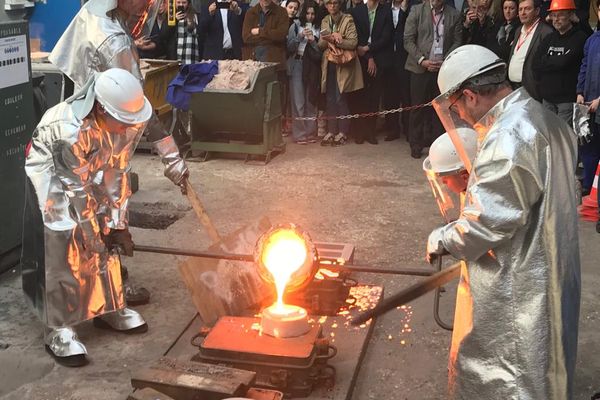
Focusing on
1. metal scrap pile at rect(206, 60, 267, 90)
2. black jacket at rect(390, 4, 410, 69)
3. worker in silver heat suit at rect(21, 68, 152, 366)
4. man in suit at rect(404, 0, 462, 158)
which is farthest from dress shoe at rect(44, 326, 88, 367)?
black jacket at rect(390, 4, 410, 69)

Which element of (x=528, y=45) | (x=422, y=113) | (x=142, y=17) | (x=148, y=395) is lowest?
(x=148, y=395)

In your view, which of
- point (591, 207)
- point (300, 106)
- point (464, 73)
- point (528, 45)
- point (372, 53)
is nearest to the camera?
point (464, 73)

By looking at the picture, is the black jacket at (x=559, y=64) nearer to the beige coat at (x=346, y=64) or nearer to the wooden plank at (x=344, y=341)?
the beige coat at (x=346, y=64)

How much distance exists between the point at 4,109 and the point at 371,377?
3531mm

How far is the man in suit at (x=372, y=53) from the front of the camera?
970 cm

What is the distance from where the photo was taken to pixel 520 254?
116 inches

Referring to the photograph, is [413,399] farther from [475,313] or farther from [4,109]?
[4,109]

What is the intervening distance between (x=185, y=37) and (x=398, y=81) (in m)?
3.02

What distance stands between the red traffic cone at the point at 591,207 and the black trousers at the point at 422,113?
267 centimetres

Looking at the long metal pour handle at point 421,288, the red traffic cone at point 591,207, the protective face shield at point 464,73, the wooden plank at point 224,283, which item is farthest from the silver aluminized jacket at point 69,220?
the red traffic cone at point 591,207

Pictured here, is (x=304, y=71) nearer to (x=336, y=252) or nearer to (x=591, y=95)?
(x=591, y=95)

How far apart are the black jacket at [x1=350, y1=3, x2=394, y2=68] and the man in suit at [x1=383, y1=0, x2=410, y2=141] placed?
0.43 ft

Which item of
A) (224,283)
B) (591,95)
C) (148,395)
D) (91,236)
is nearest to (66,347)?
(91,236)

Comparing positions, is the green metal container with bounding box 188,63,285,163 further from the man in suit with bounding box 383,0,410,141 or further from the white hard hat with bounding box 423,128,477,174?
the white hard hat with bounding box 423,128,477,174
